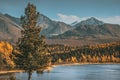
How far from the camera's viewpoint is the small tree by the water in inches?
2467

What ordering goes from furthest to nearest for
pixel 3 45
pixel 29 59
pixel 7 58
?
pixel 3 45 → pixel 7 58 → pixel 29 59

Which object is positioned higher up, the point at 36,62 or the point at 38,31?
the point at 38,31

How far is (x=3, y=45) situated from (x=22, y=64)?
131286 millimetres

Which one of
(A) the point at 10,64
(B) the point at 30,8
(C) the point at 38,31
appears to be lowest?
(A) the point at 10,64

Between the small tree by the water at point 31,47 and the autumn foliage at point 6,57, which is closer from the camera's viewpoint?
the small tree by the water at point 31,47

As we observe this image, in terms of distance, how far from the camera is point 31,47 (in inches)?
2478

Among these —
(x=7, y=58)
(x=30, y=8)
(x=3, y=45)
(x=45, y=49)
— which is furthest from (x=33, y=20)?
(x=3, y=45)

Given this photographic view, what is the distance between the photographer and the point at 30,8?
212 feet

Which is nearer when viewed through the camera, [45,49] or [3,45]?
[45,49]

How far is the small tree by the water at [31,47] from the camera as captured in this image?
62.7m

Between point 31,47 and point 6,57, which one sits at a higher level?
point 31,47

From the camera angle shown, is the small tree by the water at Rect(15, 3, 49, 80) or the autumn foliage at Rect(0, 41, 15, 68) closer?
the small tree by the water at Rect(15, 3, 49, 80)

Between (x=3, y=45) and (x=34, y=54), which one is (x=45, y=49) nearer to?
(x=34, y=54)

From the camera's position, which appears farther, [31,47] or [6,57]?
[6,57]
